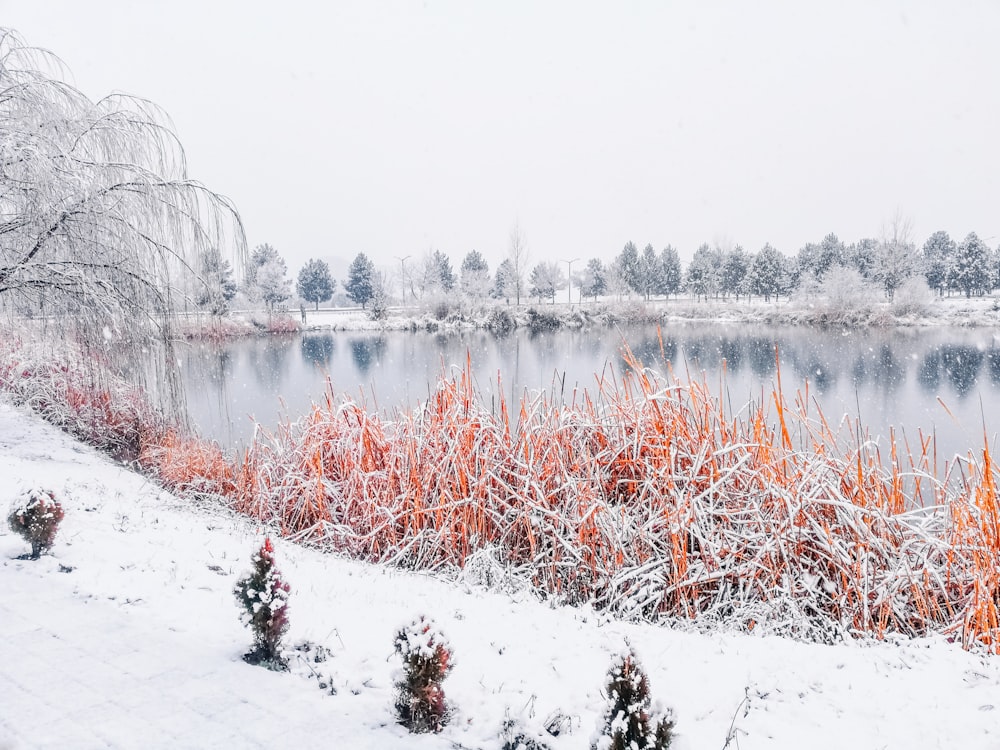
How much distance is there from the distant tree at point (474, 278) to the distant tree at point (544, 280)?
4784mm

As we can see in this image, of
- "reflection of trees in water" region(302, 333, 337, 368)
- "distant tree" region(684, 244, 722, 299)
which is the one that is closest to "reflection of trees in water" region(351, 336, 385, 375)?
"reflection of trees in water" region(302, 333, 337, 368)

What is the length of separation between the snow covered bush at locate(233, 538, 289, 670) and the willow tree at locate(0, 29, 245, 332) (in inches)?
169

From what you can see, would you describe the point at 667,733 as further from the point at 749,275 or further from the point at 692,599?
the point at 749,275

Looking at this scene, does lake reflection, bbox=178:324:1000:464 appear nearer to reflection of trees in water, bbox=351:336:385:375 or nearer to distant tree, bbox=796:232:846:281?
reflection of trees in water, bbox=351:336:385:375

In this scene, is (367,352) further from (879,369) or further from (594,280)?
(594,280)

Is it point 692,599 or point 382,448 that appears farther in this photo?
point 382,448

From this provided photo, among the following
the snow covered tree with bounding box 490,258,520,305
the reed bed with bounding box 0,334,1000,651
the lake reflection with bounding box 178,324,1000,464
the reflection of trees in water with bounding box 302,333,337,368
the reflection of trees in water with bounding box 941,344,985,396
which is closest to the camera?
the reed bed with bounding box 0,334,1000,651

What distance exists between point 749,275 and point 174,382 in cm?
5519

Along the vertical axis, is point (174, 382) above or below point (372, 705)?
above

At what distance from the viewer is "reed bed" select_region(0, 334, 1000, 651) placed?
12.5ft

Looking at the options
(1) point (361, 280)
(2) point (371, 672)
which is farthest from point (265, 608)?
(1) point (361, 280)

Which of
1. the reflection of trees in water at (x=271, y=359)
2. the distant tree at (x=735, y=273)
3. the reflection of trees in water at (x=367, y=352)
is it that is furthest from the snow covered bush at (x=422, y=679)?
the distant tree at (x=735, y=273)

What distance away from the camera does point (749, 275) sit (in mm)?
55219

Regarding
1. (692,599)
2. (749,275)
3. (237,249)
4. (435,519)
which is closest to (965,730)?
(692,599)
